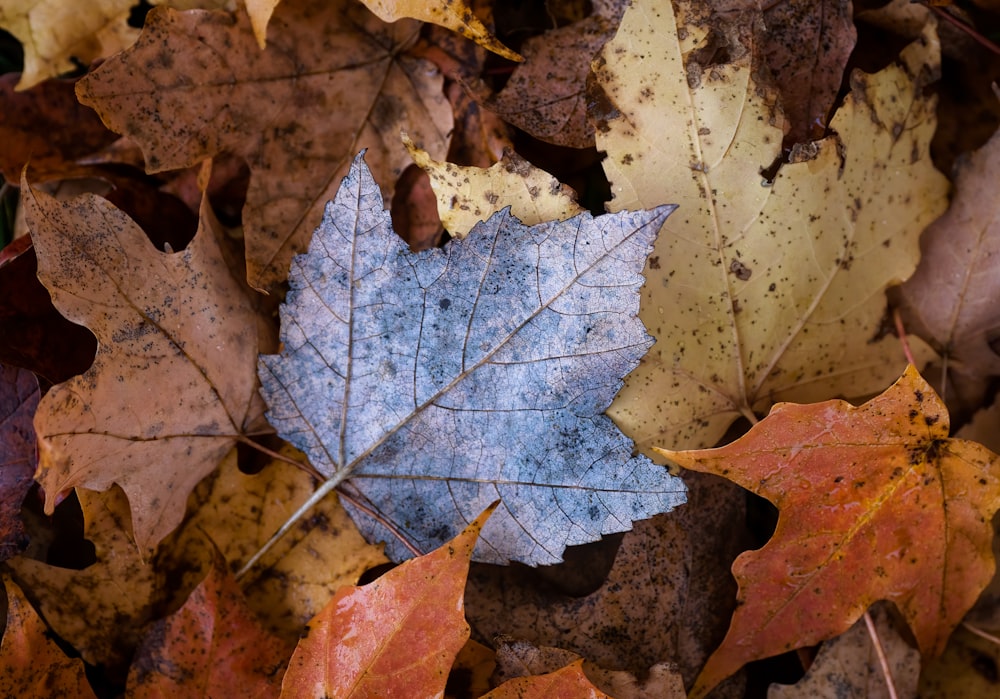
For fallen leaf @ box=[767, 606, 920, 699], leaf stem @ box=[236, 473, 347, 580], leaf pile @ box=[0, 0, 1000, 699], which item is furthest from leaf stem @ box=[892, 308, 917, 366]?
leaf stem @ box=[236, 473, 347, 580]

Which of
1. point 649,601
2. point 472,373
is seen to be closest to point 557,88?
point 472,373

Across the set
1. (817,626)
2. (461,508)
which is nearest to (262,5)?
(461,508)

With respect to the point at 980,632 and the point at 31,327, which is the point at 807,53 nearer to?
the point at 980,632

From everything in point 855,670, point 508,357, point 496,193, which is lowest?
point 855,670

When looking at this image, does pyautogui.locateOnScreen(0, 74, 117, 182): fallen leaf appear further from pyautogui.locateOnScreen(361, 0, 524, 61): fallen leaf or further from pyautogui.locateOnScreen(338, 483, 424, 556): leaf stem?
pyautogui.locateOnScreen(338, 483, 424, 556): leaf stem

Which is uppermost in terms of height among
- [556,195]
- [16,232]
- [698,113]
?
[698,113]

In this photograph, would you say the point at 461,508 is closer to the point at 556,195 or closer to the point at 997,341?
the point at 556,195
